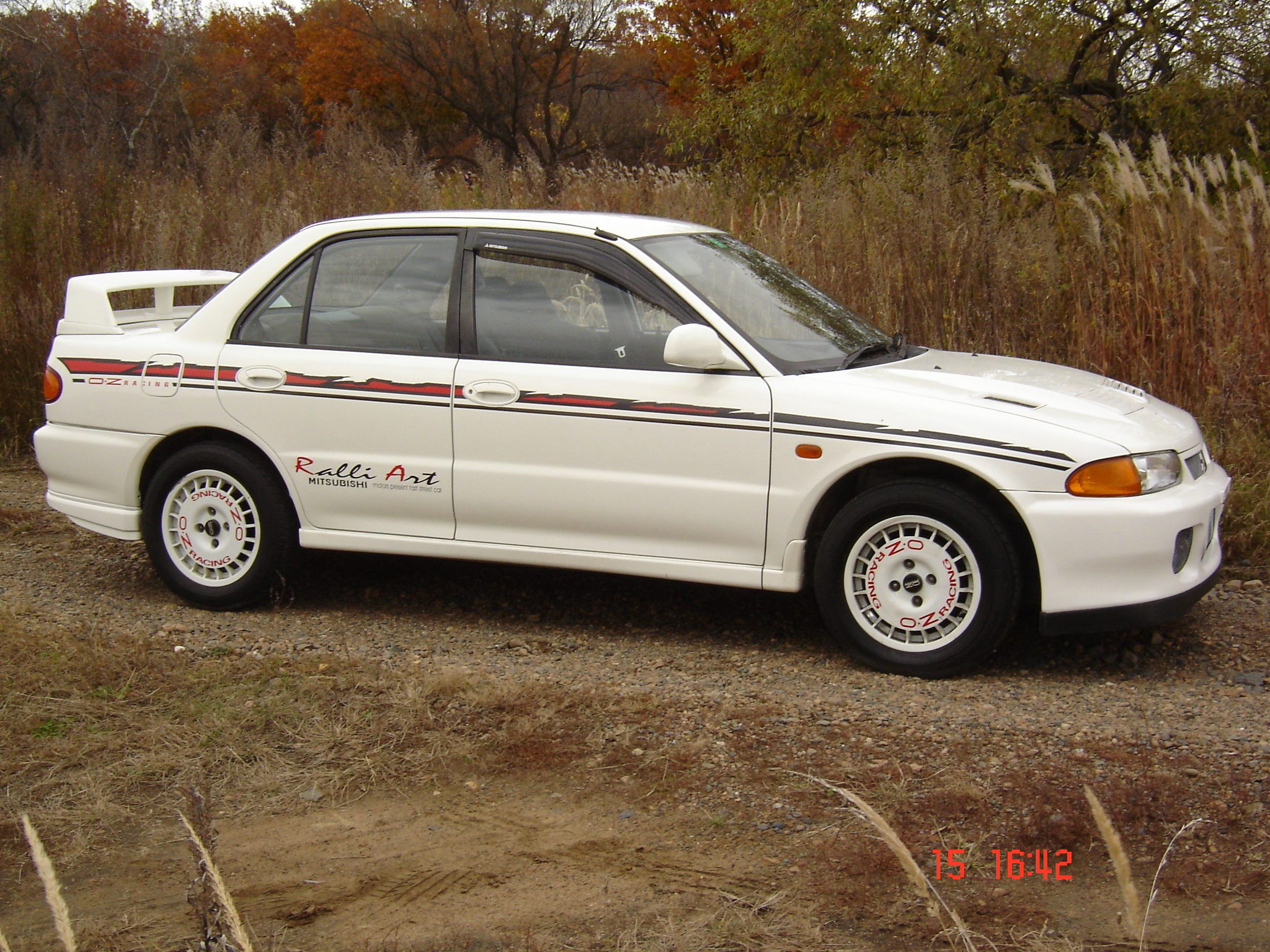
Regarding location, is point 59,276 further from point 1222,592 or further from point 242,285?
point 1222,592

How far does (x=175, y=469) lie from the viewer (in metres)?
5.89

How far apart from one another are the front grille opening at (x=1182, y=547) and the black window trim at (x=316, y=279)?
291 centimetres

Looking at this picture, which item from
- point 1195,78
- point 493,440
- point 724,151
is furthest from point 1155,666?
point 724,151

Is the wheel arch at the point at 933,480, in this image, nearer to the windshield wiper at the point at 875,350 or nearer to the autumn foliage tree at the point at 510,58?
the windshield wiper at the point at 875,350

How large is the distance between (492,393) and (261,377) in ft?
3.64

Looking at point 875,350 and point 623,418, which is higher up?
point 875,350

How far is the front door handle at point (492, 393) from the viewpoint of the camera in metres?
5.31

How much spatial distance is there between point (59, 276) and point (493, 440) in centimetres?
622

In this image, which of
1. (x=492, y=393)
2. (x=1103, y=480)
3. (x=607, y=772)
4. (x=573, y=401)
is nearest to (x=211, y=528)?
(x=492, y=393)

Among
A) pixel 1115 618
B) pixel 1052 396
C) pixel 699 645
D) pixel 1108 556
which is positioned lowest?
pixel 699 645

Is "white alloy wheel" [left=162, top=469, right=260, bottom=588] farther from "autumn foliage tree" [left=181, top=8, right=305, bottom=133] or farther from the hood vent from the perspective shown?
"autumn foliage tree" [left=181, top=8, right=305, bottom=133]

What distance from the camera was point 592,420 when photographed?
519 cm

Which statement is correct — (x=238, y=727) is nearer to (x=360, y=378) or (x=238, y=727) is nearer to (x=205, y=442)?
(x=360, y=378)
